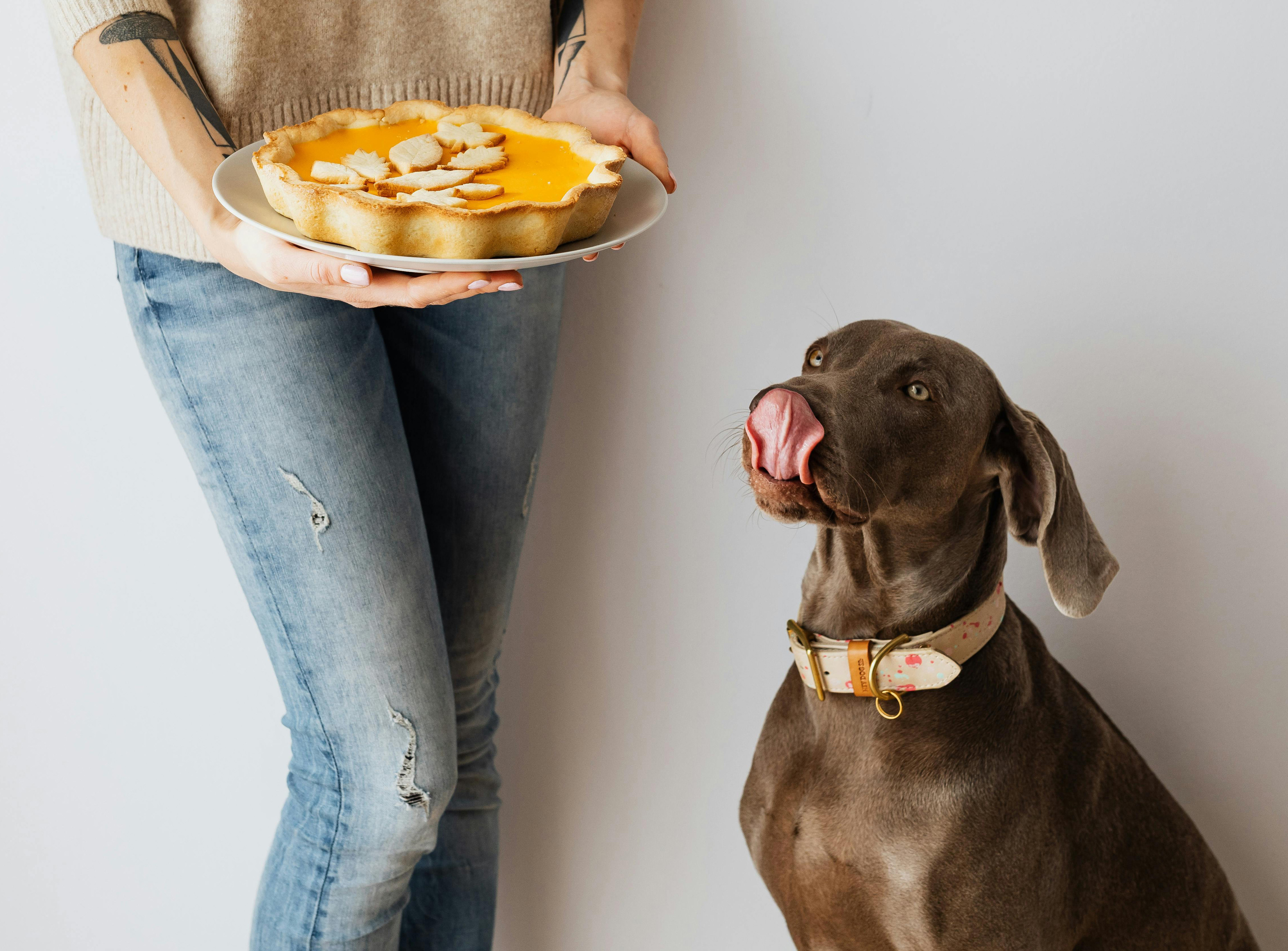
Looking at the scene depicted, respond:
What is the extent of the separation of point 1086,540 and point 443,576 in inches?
40.2

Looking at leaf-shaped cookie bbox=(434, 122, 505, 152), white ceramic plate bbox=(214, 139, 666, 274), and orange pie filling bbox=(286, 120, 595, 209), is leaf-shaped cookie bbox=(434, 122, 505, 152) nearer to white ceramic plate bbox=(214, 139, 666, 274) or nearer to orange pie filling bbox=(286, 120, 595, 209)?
orange pie filling bbox=(286, 120, 595, 209)

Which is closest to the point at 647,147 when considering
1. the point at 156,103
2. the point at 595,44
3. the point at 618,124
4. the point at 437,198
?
the point at 618,124

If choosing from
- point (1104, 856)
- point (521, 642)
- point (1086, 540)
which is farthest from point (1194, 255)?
point (521, 642)

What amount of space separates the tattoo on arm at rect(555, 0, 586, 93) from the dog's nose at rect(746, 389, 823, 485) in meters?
0.66

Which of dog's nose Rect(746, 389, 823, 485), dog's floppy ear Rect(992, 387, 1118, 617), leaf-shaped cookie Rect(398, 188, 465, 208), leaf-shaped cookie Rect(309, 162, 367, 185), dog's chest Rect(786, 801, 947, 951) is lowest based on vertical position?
dog's chest Rect(786, 801, 947, 951)

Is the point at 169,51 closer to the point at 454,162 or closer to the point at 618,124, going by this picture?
the point at 454,162

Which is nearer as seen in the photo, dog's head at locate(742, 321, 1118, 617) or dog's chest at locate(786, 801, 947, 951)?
dog's head at locate(742, 321, 1118, 617)

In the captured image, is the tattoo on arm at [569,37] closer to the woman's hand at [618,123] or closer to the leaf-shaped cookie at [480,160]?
the woman's hand at [618,123]

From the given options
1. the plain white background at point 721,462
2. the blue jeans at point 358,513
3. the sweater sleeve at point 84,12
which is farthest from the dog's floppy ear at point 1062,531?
the sweater sleeve at point 84,12

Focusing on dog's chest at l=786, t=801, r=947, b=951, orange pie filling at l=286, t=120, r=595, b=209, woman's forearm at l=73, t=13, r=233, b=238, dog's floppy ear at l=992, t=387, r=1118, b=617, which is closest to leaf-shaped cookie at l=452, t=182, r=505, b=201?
orange pie filling at l=286, t=120, r=595, b=209

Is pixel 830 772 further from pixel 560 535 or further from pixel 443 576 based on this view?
pixel 560 535

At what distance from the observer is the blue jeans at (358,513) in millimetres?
1294

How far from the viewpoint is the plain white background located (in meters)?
1.64

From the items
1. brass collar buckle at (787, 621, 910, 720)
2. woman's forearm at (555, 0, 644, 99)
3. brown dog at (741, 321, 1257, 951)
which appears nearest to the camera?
brown dog at (741, 321, 1257, 951)
